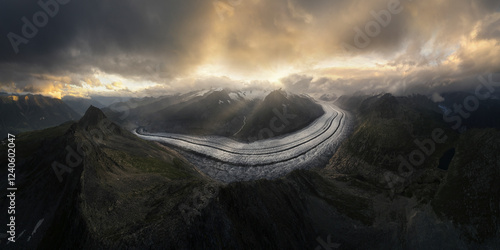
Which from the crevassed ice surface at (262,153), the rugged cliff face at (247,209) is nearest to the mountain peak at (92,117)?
the rugged cliff face at (247,209)

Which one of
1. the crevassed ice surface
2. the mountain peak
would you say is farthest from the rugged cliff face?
the crevassed ice surface

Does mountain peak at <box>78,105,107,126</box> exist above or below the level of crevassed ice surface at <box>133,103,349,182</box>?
above

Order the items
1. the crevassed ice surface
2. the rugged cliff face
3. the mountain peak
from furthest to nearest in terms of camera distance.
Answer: the crevassed ice surface, the mountain peak, the rugged cliff face

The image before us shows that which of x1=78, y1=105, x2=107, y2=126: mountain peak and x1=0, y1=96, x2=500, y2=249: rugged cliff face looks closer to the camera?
x1=0, y1=96, x2=500, y2=249: rugged cliff face

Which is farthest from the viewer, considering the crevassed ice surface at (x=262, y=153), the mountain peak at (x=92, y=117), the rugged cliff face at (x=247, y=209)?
the crevassed ice surface at (x=262, y=153)

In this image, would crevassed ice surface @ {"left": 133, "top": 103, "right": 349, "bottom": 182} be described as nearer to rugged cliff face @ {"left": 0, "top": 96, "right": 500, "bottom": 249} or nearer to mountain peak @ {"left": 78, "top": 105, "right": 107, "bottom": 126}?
rugged cliff face @ {"left": 0, "top": 96, "right": 500, "bottom": 249}

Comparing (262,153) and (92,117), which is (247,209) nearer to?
(262,153)

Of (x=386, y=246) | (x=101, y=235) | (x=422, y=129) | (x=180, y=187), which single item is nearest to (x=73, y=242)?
(x=101, y=235)

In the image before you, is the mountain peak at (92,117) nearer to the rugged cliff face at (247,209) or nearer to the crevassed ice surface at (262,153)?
the rugged cliff face at (247,209)
